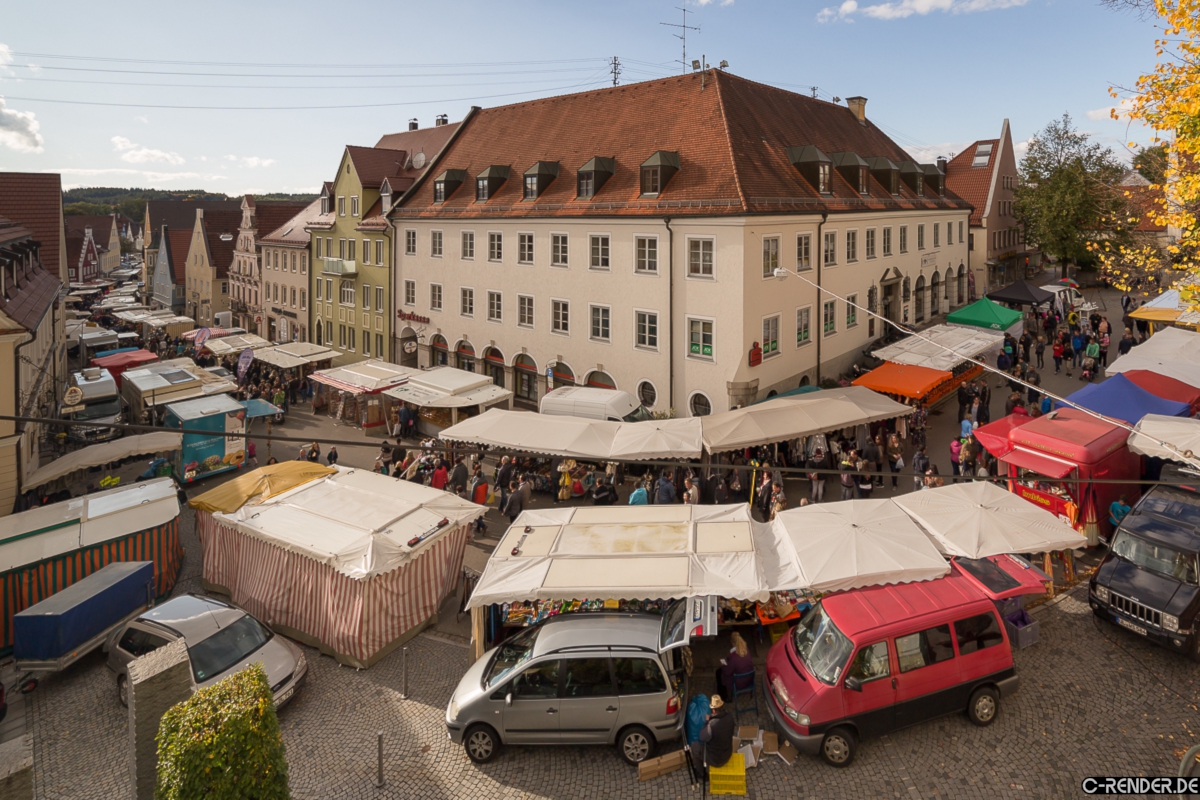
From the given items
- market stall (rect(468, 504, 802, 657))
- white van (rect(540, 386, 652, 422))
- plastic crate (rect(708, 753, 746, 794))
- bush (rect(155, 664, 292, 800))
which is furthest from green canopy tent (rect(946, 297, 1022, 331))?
bush (rect(155, 664, 292, 800))

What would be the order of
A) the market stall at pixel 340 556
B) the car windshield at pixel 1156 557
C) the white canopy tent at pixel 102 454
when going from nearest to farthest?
the car windshield at pixel 1156 557, the market stall at pixel 340 556, the white canopy tent at pixel 102 454

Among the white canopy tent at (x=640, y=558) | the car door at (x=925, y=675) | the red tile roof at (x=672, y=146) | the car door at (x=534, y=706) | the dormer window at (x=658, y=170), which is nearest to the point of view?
the car door at (x=925, y=675)

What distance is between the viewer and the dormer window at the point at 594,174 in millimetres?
26344

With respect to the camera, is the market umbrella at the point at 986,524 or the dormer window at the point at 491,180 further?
the dormer window at the point at 491,180

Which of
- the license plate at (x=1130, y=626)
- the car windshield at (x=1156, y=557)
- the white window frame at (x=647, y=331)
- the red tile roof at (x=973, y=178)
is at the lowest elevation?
the license plate at (x=1130, y=626)

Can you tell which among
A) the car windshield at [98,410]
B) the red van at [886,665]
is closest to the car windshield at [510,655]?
the red van at [886,665]

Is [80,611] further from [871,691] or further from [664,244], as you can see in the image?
[664,244]

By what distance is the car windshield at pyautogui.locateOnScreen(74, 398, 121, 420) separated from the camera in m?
28.4

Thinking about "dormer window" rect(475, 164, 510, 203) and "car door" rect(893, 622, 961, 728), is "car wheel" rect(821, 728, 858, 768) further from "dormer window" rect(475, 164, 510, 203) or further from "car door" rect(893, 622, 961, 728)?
"dormer window" rect(475, 164, 510, 203)

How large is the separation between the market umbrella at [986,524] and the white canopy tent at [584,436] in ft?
20.8

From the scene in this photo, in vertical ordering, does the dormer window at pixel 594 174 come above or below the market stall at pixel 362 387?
above

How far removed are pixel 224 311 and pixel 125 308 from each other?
8.51 m

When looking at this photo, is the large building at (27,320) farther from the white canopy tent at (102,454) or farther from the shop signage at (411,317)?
the shop signage at (411,317)

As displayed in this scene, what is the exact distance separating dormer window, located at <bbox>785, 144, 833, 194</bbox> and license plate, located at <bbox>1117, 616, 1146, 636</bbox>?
1858 centimetres
